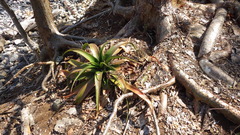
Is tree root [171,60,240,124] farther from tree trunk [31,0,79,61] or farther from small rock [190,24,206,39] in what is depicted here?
tree trunk [31,0,79,61]

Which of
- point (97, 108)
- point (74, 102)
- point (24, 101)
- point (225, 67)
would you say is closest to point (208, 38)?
point (225, 67)

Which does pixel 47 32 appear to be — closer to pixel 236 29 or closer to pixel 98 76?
pixel 98 76

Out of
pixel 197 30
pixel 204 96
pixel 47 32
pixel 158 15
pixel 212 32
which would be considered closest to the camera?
pixel 204 96

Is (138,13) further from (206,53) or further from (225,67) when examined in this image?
(225,67)

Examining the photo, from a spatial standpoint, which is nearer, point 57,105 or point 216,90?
point 216,90

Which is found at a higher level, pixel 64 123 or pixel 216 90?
pixel 216 90

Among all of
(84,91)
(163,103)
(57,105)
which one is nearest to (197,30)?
(163,103)
